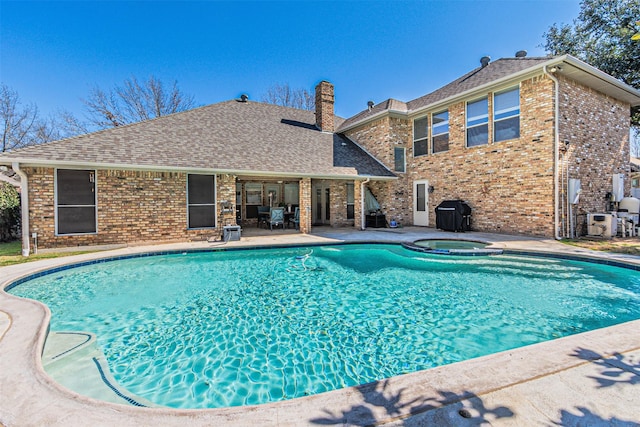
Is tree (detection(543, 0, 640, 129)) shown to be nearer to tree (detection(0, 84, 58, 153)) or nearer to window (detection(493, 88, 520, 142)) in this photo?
window (detection(493, 88, 520, 142))

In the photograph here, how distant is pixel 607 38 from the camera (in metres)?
13.8

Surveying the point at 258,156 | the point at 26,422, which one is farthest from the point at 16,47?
the point at 26,422

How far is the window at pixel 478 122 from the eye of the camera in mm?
10812

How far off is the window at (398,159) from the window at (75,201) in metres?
12.2

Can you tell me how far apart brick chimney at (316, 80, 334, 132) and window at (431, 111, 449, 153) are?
5.87 meters

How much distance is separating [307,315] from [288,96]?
81.3ft

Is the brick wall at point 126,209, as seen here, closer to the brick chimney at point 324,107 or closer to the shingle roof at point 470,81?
the brick chimney at point 324,107

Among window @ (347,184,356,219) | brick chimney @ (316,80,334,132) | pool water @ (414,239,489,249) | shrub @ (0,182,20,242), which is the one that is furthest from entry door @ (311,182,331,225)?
shrub @ (0,182,20,242)

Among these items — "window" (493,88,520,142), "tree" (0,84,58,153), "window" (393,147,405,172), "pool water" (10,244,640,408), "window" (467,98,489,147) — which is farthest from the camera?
"tree" (0,84,58,153)

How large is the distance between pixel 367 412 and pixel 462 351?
2073 millimetres

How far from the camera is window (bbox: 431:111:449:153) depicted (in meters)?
12.3

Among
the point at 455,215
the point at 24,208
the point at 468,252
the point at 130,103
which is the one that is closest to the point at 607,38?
the point at 455,215

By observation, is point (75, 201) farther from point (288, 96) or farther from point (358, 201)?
point (288, 96)

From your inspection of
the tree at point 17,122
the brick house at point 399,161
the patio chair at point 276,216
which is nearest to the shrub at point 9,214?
the brick house at point 399,161
